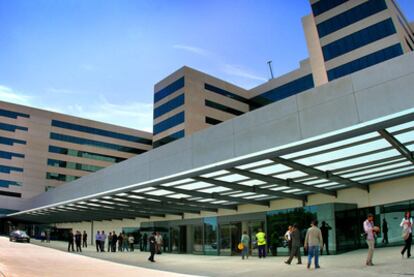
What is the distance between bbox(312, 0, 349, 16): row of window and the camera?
46250mm

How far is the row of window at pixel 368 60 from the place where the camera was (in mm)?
40250

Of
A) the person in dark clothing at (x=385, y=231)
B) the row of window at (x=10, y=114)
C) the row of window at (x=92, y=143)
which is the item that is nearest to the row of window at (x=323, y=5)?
the person in dark clothing at (x=385, y=231)

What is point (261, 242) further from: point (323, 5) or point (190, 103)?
point (190, 103)

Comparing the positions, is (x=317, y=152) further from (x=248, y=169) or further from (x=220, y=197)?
(x=220, y=197)

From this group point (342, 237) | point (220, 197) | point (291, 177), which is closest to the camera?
point (291, 177)

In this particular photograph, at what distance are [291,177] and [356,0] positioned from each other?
35676 millimetres

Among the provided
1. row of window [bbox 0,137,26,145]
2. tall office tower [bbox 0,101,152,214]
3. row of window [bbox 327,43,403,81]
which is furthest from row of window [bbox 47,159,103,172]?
row of window [bbox 327,43,403,81]

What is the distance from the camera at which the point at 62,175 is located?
268 feet

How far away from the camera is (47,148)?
263 feet

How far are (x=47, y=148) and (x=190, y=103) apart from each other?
34984mm

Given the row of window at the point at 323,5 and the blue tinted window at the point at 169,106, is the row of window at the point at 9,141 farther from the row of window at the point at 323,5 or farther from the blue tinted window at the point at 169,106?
the row of window at the point at 323,5

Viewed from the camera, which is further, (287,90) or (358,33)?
(287,90)

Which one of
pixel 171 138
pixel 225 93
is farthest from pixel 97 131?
pixel 225 93

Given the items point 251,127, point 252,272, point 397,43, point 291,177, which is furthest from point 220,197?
point 397,43
